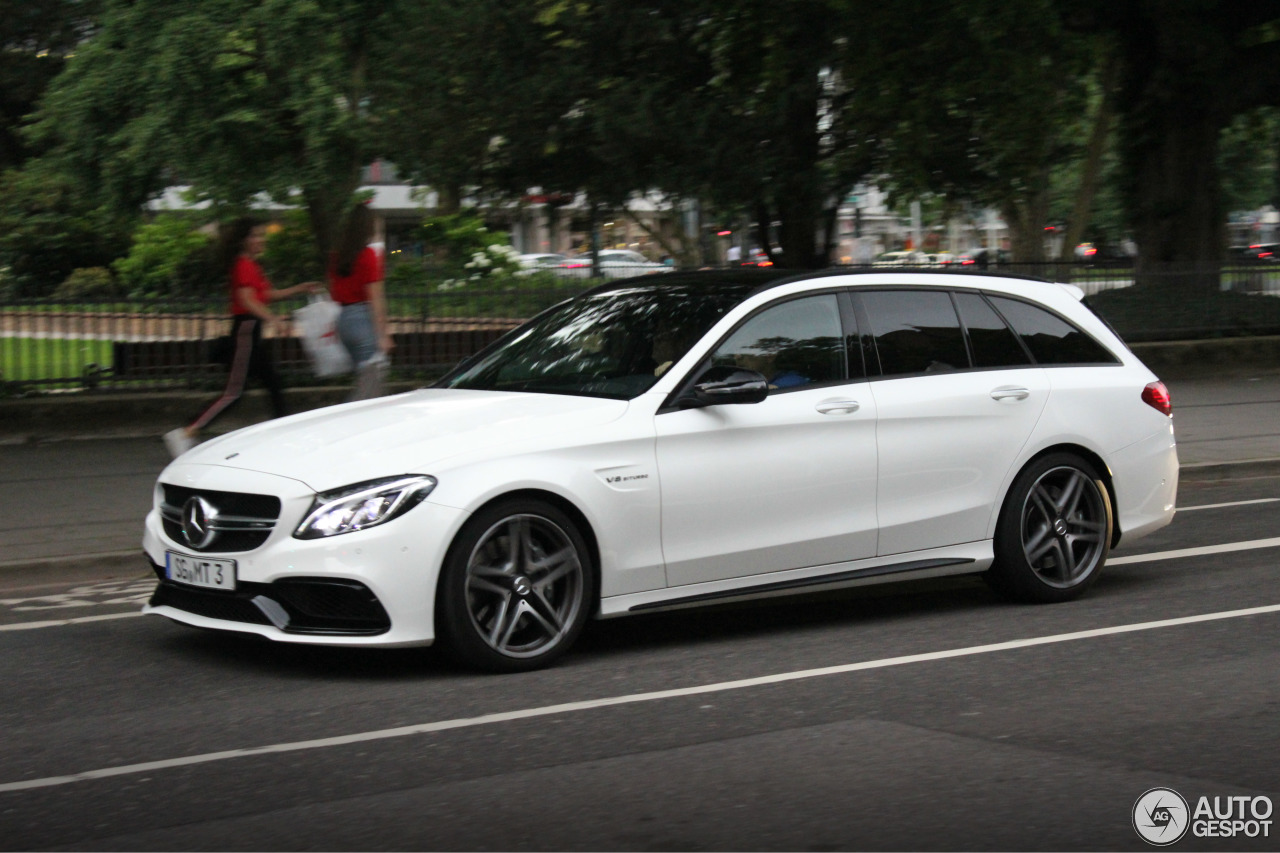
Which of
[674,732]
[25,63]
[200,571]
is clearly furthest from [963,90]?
[25,63]

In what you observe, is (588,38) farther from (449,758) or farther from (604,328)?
(449,758)

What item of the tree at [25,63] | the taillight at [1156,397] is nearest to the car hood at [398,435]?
the taillight at [1156,397]

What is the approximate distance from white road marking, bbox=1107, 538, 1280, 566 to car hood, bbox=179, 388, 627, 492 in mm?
3869

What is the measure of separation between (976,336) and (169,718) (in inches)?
166

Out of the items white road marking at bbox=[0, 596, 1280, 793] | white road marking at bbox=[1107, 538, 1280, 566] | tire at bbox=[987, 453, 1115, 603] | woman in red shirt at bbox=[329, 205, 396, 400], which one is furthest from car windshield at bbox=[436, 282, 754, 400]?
woman in red shirt at bbox=[329, 205, 396, 400]

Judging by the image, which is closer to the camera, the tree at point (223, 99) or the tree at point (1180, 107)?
the tree at point (1180, 107)

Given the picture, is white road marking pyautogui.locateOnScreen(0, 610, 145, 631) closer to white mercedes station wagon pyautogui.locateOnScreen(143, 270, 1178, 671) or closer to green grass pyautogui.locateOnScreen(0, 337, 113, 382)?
white mercedes station wagon pyautogui.locateOnScreen(143, 270, 1178, 671)

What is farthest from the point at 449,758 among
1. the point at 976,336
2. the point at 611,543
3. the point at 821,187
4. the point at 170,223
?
the point at 170,223

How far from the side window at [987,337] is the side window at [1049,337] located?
0.08 m

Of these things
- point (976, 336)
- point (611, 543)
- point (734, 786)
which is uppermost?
point (976, 336)

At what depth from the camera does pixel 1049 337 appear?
838 centimetres

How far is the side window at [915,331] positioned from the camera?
7.77 metres

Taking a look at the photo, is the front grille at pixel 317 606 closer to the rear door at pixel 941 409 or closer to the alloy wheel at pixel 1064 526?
the rear door at pixel 941 409

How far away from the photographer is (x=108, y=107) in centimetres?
2702
